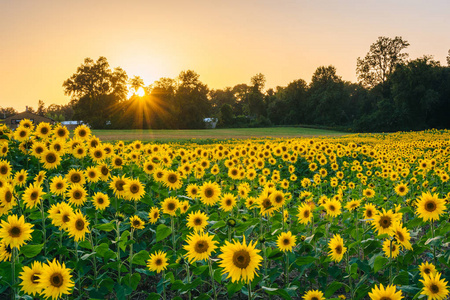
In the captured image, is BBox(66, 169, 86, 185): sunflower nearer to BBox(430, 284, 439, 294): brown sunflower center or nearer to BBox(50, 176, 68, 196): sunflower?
BBox(50, 176, 68, 196): sunflower

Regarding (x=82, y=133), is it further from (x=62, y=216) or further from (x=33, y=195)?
(x=62, y=216)

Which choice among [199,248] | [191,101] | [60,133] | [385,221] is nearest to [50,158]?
[60,133]

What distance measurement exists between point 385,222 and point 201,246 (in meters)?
1.79

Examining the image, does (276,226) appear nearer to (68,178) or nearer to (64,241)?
(64,241)

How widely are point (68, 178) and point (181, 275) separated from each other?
6.11 ft

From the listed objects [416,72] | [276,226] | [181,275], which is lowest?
[181,275]

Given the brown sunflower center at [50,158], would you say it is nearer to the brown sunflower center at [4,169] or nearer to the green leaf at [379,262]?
the brown sunflower center at [4,169]

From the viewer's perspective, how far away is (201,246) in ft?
8.33

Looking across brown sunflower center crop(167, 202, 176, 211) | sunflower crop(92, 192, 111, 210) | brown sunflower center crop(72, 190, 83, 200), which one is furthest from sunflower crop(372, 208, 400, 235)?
brown sunflower center crop(72, 190, 83, 200)

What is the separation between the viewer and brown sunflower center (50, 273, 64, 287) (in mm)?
2141

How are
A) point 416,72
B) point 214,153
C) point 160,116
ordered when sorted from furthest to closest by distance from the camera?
point 160,116
point 416,72
point 214,153

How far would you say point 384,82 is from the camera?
72000 mm

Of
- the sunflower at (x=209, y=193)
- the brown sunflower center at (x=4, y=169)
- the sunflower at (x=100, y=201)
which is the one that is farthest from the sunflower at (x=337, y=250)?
the brown sunflower center at (x=4, y=169)

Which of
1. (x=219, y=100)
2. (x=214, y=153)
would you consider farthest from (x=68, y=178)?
(x=219, y=100)
